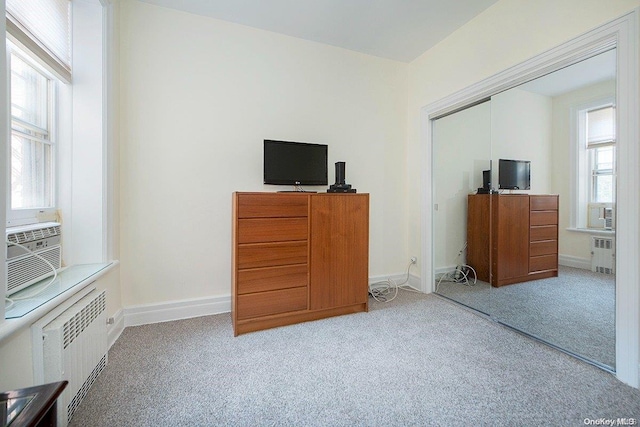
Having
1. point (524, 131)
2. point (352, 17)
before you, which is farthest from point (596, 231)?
point (352, 17)

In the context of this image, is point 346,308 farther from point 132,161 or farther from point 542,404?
point 132,161

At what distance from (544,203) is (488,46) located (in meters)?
1.49

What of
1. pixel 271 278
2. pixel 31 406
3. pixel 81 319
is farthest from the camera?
pixel 271 278

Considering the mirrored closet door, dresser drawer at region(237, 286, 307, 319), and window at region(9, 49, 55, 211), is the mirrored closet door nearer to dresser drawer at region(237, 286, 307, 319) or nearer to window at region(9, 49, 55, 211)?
dresser drawer at region(237, 286, 307, 319)

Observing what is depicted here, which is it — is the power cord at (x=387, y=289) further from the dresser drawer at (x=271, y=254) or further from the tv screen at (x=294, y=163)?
the tv screen at (x=294, y=163)

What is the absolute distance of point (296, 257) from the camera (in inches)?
84.9

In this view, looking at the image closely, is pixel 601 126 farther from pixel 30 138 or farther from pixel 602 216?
pixel 30 138

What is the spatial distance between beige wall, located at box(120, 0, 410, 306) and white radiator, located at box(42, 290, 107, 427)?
0.71 meters

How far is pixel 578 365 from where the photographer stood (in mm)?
1630

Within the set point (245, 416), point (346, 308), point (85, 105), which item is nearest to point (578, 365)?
point (346, 308)

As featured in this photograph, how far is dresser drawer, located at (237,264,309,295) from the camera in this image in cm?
200

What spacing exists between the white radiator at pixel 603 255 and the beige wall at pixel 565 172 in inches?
1.6

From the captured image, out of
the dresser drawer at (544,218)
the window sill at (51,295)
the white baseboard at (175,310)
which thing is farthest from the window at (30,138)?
the dresser drawer at (544,218)

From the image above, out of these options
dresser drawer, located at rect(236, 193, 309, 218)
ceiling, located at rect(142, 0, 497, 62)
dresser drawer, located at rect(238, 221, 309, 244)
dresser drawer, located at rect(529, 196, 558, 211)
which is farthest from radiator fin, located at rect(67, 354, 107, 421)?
dresser drawer, located at rect(529, 196, 558, 211)
